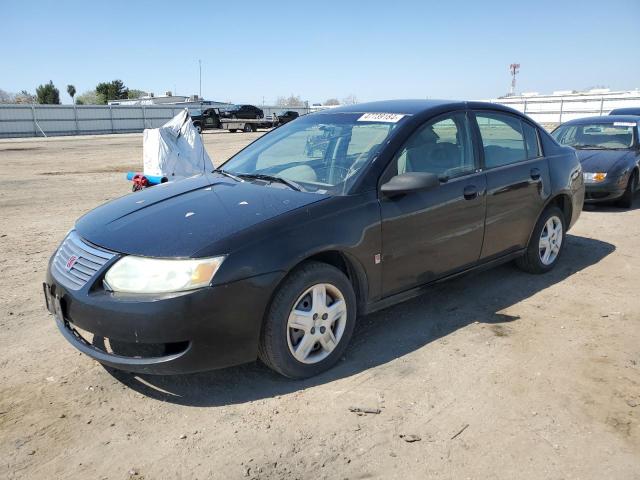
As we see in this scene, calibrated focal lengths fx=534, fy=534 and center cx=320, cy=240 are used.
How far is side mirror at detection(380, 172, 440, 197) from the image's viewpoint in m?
3.48

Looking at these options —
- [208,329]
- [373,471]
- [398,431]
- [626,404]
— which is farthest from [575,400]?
[208,329]

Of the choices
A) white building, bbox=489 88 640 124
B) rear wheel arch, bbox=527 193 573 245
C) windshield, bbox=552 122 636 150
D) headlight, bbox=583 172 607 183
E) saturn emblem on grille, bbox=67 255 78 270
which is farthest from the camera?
white building, bbox=489 88 640 124

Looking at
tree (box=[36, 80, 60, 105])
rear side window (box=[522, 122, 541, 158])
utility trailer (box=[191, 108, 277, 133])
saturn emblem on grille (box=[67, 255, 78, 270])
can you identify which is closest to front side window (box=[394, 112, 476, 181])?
rear side window (box=[522, 122, 541, 158])

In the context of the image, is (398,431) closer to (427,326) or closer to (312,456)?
(312,456)

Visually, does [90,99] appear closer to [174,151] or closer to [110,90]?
[110,90]

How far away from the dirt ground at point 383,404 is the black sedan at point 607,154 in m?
4.14

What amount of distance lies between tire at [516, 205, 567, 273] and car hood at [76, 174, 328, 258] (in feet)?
8.65

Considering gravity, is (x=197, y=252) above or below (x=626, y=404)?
above

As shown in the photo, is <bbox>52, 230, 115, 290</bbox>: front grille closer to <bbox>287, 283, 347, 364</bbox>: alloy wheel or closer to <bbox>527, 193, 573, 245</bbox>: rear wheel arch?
<bbox>287, 283, 347, 364</bbox>: alloy wheel

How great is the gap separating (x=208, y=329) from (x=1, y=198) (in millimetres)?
8963

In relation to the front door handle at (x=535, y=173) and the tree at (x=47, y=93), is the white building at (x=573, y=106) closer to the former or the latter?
the front door handle at (x=535, y=173)

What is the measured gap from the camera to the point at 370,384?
3.26m

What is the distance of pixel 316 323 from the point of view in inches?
129

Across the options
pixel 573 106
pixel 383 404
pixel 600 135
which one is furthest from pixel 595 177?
pixel 573 106
